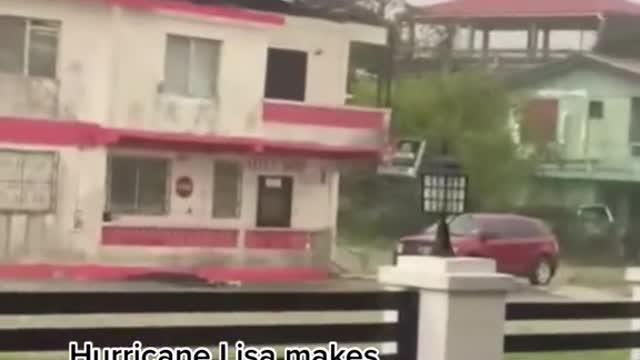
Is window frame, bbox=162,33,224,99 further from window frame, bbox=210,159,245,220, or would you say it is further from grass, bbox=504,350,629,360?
grass, bbox=504,350,629,360

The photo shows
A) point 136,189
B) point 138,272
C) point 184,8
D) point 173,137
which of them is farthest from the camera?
point 136,189

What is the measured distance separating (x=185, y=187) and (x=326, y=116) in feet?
3.52

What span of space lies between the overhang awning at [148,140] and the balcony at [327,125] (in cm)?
7

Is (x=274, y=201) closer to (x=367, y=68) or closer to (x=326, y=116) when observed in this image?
(x=326, y=116)

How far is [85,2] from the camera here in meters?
10.1

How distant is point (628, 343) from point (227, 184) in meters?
7.31

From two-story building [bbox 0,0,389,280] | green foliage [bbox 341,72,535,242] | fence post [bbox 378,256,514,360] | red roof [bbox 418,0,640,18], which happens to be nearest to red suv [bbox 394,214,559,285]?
green foliage [bbox 341,72,535,242]

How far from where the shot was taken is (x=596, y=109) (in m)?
10.8

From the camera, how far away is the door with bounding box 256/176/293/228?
10.9m

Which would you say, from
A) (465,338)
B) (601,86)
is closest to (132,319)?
(465,338)

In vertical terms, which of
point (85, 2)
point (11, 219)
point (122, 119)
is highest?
point (85, 2)

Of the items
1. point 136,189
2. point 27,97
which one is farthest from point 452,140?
point 27,97

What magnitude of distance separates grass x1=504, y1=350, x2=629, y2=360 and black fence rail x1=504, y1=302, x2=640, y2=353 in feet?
0.19

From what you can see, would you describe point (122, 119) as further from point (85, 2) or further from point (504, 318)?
point (504, 318)
